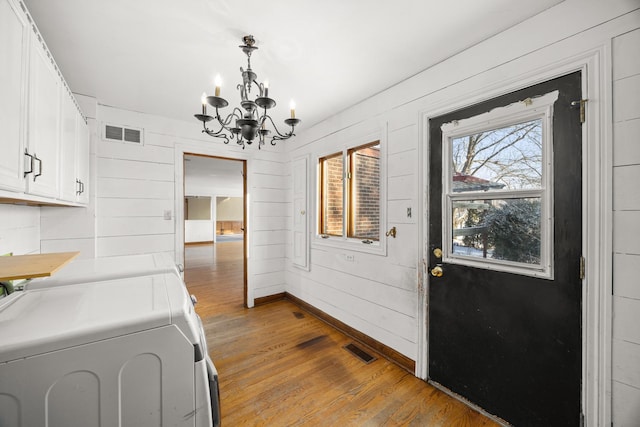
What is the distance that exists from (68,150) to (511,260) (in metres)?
3.04

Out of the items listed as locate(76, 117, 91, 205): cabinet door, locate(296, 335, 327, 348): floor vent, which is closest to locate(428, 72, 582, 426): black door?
locate(296, 335, 327, 348): floor vent

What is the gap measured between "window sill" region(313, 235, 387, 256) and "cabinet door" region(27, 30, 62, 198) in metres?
2.33

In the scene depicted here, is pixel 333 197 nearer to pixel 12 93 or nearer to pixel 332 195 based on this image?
pixel 332 195

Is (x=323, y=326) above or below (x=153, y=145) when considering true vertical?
below

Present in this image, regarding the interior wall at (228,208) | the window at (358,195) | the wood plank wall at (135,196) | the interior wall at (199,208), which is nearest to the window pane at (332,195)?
the window at (358,195)

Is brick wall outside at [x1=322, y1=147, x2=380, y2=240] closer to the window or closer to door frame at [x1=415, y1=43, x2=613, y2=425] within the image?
the window

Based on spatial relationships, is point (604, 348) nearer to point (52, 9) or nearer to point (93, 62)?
point (52, 9)

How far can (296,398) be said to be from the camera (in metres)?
1.91

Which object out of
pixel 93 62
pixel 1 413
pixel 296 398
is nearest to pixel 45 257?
pixel 1 413

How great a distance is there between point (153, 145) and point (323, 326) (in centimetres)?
293

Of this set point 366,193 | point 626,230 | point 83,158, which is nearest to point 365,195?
point 366,193

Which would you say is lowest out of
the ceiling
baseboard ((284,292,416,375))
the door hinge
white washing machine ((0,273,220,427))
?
baseboard ((284,292,416,375))

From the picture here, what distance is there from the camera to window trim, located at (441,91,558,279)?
57.9 inches

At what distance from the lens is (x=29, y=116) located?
44.7 inches
